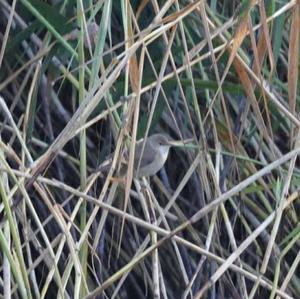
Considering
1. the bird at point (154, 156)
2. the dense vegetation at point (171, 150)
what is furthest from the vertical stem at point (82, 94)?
the bird at point (154, 156)

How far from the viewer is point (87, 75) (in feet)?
7.69

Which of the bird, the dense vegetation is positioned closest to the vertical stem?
the dense vegetation

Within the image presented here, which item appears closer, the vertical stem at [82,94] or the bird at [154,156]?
the vertical stem at [82,94]

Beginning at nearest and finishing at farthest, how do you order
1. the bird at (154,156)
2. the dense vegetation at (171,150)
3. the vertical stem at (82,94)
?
the vertical stem at (82,94) → the dense vegetation at (171,150) → the bird at (154,156)

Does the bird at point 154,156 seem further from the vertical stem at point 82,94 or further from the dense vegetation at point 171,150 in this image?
the vertical stem at point 82,94

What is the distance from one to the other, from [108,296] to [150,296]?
0.16 metres

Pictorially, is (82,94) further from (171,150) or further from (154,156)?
(171,150)

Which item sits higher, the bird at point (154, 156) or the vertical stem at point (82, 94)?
the vertical stem at point (82, 94)

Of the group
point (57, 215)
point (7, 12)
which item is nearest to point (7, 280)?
point (57, 215)

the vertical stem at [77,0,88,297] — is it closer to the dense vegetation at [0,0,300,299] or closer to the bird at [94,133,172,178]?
the dense vegetation at [0,0,300,299]

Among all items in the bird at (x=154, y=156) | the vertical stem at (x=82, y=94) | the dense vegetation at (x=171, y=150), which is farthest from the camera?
the bird at (x=154, y=156)

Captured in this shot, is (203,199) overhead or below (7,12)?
below

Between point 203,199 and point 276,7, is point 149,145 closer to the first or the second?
point 203,199

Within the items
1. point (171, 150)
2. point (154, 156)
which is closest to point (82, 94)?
point (154, 156)
